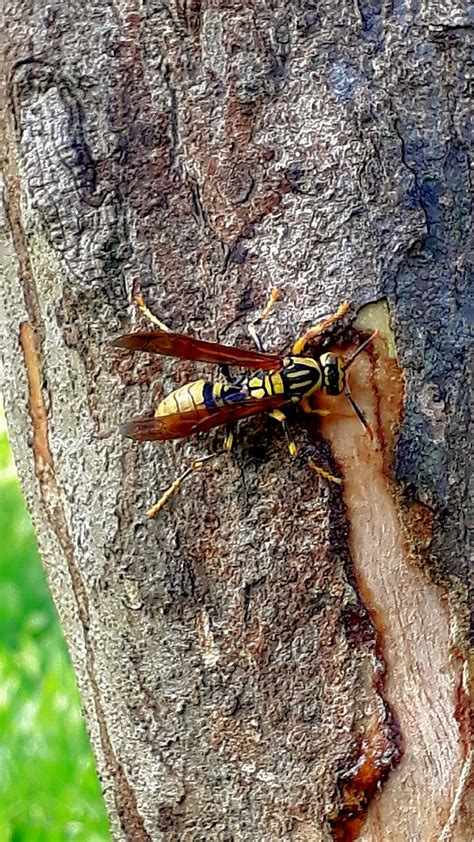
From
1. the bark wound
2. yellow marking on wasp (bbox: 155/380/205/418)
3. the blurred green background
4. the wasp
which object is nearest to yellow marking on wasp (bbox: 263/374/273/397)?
the wasp

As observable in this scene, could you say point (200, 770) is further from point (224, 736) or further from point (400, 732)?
point (400, 732)

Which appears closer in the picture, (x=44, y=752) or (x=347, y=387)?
(x=347, y=387)

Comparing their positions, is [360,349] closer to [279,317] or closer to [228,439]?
[279,317]

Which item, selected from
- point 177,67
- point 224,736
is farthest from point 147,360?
point 224,736

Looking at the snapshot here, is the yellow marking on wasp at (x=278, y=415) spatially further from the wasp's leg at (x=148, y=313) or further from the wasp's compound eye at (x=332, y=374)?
the wasp's leg at (x=148, y=313)

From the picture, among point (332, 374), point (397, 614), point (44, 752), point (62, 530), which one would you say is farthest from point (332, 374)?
point (44, 752)

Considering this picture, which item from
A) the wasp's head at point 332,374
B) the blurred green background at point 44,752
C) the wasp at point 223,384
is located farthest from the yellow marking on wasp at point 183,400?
the blurred green background at point 44,752
